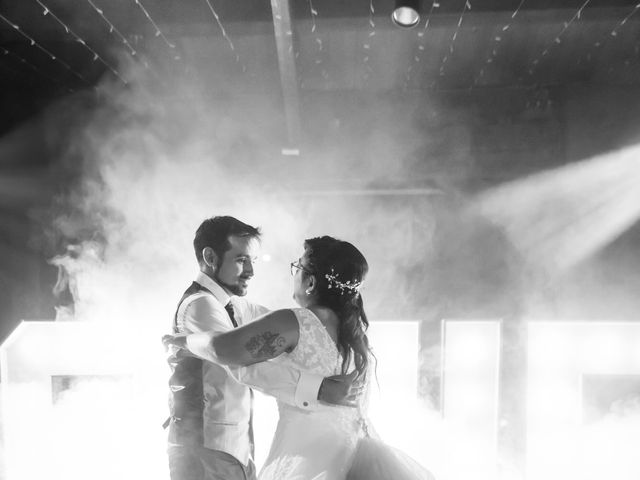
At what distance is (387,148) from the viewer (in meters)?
4.28

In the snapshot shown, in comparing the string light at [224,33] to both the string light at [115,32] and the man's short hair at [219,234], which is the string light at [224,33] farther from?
the man's short hair at [219,234]

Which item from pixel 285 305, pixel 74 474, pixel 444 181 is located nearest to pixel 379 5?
pixel 444 181

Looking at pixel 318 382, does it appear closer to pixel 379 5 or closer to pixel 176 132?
pixel 379 5

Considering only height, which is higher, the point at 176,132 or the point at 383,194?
the point at 176,132

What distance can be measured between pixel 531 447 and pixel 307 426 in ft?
8.20

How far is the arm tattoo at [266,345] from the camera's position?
6.67 feet

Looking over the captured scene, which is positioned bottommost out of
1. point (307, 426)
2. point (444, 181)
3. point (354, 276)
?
point (307, 426)

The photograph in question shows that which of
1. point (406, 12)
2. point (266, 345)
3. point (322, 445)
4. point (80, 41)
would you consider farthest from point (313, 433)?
point (80, 41)

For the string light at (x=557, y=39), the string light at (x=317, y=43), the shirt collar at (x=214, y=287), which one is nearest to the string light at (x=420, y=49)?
the string light at (x=317, y=43)

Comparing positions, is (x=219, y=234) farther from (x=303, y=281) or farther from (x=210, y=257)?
(x=303, y=281)

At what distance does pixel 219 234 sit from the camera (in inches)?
108

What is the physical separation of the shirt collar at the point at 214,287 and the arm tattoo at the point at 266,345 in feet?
2.08

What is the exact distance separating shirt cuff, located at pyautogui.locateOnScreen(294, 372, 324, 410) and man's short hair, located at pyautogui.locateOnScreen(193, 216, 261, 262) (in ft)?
2.88

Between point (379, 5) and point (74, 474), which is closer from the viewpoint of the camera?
point (379, 5)
